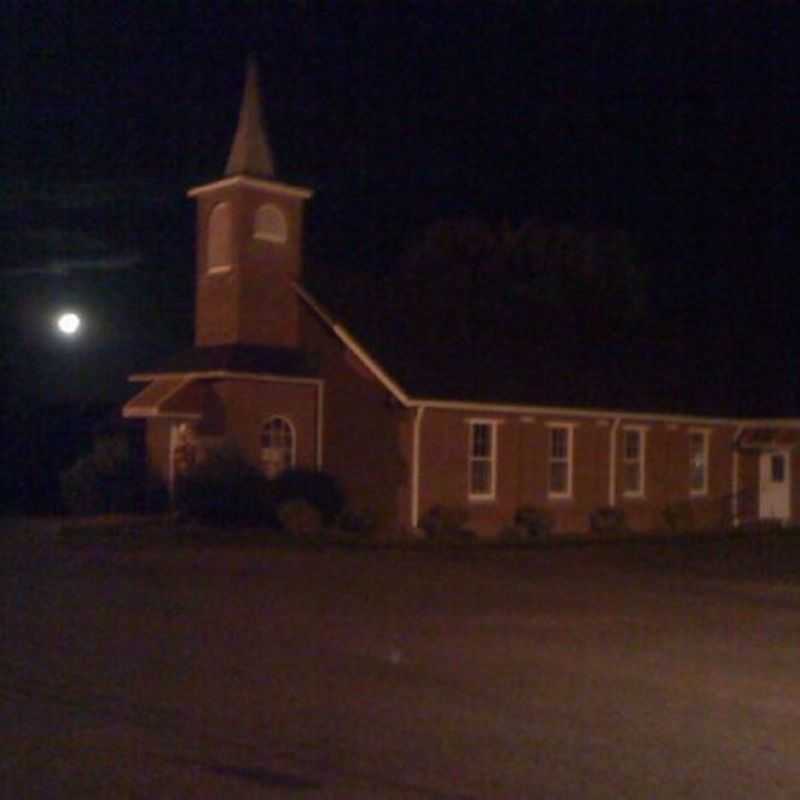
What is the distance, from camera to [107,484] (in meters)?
36.1

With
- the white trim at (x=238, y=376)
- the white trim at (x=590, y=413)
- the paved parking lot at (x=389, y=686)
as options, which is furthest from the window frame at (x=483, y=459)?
the paved parking lot at (x=389, y=686)

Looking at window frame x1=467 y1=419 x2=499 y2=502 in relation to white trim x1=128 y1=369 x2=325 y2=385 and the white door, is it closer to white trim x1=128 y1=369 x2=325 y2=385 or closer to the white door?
white trim x1=128 y1=369 x2=325 y2=385

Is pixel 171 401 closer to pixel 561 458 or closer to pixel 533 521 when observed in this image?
pixel 533 521

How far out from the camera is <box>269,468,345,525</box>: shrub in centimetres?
3303

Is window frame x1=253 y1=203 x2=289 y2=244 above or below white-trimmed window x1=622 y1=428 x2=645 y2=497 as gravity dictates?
above

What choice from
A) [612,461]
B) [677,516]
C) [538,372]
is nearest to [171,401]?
[538,372]

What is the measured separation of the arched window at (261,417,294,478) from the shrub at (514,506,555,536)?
535 centimetres

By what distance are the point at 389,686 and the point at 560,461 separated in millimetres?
23125

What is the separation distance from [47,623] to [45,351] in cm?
3169

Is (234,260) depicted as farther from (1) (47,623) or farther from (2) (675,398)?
(1) (47,623)

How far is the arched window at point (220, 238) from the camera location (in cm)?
3509

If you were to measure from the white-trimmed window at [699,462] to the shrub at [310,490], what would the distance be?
11.1 m

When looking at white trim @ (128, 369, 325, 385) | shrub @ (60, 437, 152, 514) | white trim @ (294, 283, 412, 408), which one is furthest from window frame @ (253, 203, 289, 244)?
shrub @ (60, 437, 152, 514)

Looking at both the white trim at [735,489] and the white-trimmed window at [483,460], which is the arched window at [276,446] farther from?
the white trim at [735,489]
